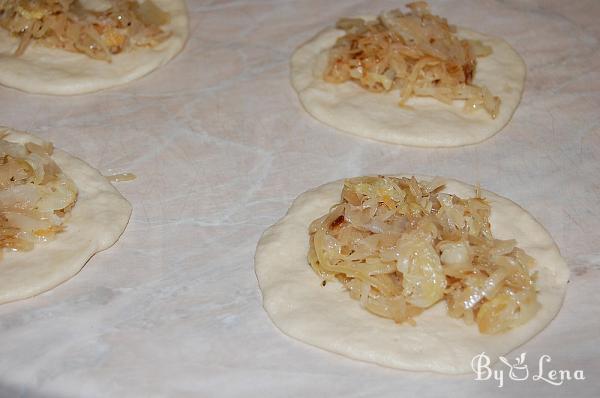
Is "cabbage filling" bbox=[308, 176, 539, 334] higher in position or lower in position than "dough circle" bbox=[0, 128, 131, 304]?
higher

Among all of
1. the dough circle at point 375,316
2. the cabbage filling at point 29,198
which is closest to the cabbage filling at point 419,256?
the dough circle at point 375,316

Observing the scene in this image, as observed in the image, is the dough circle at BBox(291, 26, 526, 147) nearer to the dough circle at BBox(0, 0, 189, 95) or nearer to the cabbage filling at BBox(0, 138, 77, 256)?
the dough circle at BBox(0, 0, 189, 95)

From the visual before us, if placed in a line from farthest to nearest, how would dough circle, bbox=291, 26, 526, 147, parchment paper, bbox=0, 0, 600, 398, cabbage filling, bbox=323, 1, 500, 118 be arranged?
cabbage filling, bbox=323, 1, 500, 118 < dough circle, bbox=291, 26, 526, 147 < parchment paper, bbox=0, 0, 600, 398

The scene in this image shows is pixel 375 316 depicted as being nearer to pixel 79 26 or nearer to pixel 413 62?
pixel 413 62

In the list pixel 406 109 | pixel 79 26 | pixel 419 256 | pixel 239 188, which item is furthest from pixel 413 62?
pixel 79 26

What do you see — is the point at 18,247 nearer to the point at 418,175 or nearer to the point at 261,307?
the point at 261,307

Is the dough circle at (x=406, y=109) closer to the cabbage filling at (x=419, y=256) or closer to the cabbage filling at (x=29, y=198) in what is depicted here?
the cabbage filling at (x=419, y=256)

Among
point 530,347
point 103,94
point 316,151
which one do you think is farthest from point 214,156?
point 530,347

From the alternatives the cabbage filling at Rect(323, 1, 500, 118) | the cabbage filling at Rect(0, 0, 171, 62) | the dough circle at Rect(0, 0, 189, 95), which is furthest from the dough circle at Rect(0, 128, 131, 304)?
the cabbage filling at Rect(323, 1, 500, 118)
